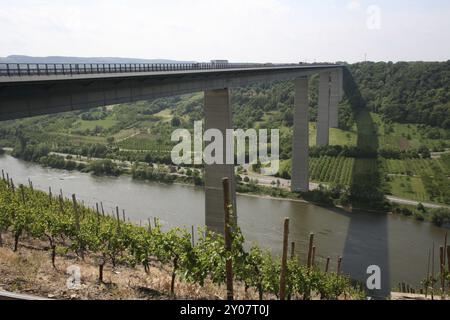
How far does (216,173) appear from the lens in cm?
1595

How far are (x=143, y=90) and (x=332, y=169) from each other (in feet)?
67.0

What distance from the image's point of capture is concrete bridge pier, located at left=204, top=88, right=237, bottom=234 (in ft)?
51.7

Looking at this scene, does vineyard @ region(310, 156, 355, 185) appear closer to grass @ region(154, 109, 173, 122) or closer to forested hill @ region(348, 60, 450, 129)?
forested hill @ region(348, 60, 450, 129)

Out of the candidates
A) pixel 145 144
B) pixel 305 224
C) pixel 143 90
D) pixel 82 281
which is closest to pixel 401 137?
pixel 305 224

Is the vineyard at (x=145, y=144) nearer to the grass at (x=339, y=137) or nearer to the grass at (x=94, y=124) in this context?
the grass at (x=94, y=124)

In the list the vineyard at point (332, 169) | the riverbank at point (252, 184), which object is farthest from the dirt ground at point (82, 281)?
the vineyard at point (332, 169)

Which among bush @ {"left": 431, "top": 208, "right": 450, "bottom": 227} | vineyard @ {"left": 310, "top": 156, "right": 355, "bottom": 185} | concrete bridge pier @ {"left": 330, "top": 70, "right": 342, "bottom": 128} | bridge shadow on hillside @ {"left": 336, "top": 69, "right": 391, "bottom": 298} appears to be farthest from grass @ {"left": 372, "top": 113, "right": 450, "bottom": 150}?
bush @ {"left": 431, "top": 208, "right": 450, "bottom": 227}

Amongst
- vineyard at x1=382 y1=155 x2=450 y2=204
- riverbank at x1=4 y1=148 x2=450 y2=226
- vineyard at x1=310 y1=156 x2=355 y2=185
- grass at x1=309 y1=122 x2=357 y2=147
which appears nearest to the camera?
riverbank at x1=4 y1=148 x2=450 y2=226

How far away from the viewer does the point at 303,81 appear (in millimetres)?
28484

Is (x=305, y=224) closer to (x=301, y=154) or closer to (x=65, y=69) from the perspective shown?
(x=301, y=154)

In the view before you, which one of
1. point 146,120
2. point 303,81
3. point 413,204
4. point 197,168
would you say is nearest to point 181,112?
point 146,120

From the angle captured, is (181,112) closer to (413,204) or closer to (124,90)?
(413,204)

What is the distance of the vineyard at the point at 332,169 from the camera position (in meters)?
27.7

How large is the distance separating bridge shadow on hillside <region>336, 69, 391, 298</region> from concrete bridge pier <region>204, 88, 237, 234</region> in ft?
17.8
